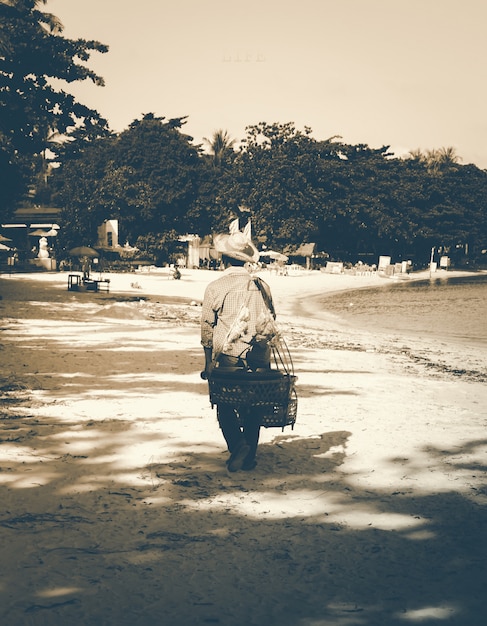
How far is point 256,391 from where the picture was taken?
17.5 ft

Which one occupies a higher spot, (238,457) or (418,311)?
(238,457)

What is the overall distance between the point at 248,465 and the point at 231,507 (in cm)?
86

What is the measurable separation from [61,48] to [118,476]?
22.0 m

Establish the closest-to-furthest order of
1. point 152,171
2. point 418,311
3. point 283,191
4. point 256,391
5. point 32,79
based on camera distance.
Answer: point 256,391, point 32,79, point 418,311, point 283,191, point 152,171

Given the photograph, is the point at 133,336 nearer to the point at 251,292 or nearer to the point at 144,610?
the point at 251,292

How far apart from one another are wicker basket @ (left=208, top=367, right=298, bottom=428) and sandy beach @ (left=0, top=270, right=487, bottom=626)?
0.60 m

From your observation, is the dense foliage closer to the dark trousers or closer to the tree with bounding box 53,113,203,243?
the tree with bounding box 53,113,203,243

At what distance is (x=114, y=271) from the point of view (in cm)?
5450

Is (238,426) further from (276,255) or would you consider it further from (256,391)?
(276,255)

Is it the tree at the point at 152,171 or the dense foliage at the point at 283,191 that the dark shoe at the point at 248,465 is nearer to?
the dense foliage at the point at 283,191

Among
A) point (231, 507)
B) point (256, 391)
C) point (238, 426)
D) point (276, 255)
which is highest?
point (276, 255)

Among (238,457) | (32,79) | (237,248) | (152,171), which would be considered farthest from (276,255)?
(238,457)

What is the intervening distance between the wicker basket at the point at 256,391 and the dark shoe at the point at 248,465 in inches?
19.6

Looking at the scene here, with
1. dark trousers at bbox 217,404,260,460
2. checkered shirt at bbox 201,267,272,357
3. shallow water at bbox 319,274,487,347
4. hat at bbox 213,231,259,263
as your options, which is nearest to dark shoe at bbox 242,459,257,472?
dark trousers at bbox 217,404,260,460
